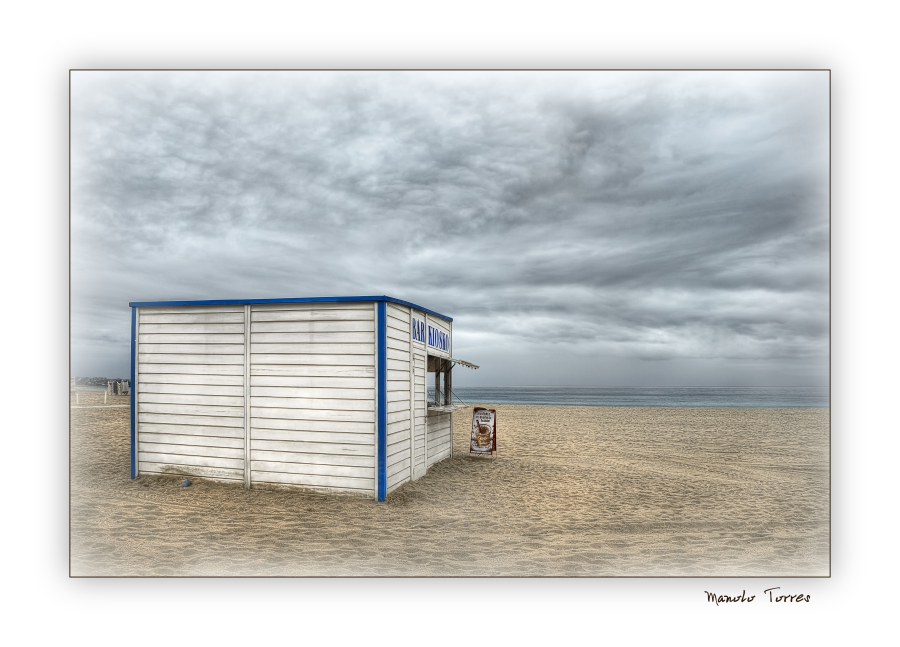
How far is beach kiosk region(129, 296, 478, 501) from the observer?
7762 millimetres

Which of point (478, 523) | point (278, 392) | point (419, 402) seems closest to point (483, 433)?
point (419, 402)

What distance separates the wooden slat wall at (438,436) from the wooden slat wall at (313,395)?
274 centimetres

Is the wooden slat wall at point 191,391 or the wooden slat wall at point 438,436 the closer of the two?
the wooden slat wall at point 191,391

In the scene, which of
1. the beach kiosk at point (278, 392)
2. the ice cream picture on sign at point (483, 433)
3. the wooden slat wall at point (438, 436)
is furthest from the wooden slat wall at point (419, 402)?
the ice cream picture on sign at point (483, 433)

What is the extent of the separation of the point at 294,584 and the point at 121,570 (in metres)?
1.92

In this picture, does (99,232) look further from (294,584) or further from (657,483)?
(657,483)

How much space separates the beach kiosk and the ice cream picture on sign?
3120 millimetres

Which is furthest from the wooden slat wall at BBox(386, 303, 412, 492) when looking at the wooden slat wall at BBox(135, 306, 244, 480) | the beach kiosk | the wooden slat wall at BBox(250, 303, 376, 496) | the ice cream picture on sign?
the ice cream picture on sign

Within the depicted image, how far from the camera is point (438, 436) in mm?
11008

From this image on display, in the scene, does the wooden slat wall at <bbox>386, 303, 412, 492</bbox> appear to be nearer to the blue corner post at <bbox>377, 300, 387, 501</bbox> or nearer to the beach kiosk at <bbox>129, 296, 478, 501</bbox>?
the beach kiosk at <bbox>129, 296, 478, 501</bbox>

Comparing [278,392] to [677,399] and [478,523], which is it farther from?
[677,399]

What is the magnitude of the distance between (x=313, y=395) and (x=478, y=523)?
3.27 meters

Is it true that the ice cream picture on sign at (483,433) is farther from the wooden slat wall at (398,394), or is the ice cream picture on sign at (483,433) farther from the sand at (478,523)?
the wooden slat wall at (398,394)

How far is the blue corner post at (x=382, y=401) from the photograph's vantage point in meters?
7.59
